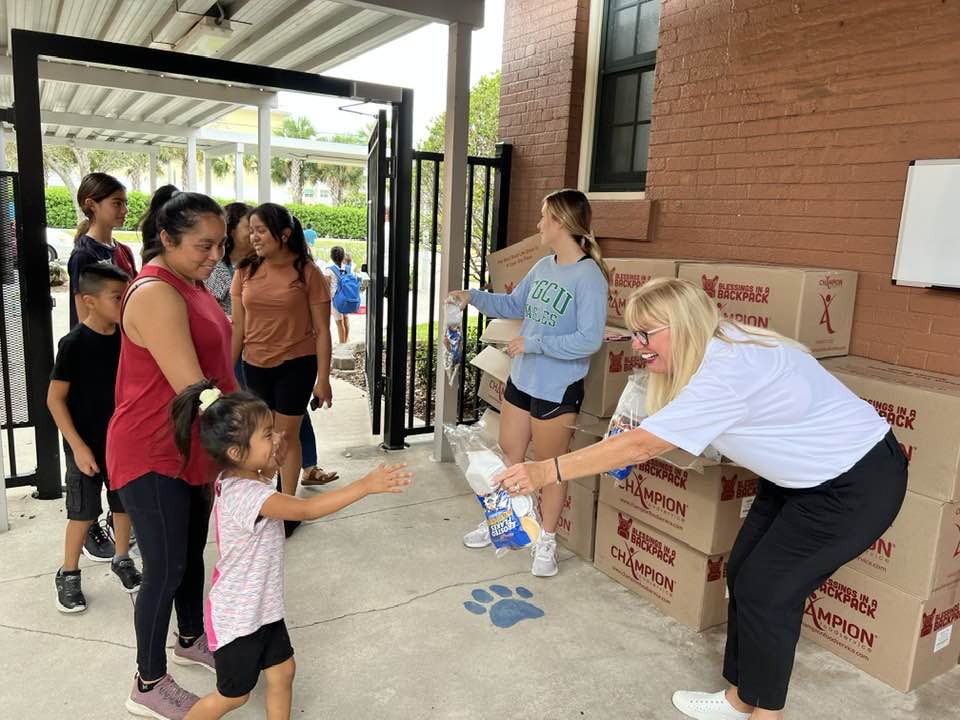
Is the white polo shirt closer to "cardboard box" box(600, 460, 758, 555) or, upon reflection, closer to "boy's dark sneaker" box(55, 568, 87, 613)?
"cardboard box" box(600, 460, 758, 555)

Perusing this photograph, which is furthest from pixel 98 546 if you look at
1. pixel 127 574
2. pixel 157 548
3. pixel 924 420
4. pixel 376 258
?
pixel 924 420

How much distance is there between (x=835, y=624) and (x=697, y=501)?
70 cm

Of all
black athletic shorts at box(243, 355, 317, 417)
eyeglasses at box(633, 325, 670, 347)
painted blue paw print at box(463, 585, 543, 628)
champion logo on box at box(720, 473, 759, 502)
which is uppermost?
eyeglasses at box(633, 325, 670, 347)

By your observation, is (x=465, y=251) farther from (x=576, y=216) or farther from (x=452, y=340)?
(x=576, y=216)

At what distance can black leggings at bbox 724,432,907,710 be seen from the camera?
1.92m

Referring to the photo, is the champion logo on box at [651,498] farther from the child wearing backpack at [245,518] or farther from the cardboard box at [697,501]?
the child wearing backpack at [245,518]

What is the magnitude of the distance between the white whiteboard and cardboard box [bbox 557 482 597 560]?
5.47 ft

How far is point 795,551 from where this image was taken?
1978mm

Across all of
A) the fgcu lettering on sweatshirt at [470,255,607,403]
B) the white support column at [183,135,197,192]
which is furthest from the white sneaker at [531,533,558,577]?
the white support column at [183,135,197,192]

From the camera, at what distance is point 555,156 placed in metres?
4.84

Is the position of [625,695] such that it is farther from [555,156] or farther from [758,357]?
[555,156]

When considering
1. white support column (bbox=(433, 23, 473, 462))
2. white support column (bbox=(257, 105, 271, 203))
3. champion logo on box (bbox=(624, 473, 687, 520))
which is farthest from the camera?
white support column (bbox=(257, 105, 271, 203))

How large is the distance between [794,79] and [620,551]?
2327 millimetres

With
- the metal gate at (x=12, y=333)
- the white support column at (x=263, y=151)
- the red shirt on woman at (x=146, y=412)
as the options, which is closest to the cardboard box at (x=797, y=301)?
the red shirt on woman at (x=146, y=412)
